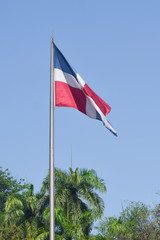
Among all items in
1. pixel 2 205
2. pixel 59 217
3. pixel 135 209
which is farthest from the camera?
pixel 2 205

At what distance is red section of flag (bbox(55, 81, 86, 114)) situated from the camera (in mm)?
16406

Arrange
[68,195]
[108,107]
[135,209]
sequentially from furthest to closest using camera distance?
[135,209], [68,195], [108,107]

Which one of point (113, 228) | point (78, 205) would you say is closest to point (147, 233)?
point (113, 228)

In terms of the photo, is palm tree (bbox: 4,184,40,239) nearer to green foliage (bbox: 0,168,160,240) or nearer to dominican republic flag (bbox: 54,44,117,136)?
green foliage (bbox: 0,168,160,240)

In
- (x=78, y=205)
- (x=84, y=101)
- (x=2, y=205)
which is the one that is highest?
(x=2, y=205)

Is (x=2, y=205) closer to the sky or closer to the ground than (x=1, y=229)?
closer to the sky

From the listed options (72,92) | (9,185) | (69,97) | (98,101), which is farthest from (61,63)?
(9,185)

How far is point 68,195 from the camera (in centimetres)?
4066

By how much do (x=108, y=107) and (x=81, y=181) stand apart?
24.6m

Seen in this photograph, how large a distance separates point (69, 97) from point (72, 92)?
0.32 m

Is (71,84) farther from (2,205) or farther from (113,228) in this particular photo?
(2,205)

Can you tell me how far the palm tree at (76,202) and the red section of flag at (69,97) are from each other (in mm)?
21828

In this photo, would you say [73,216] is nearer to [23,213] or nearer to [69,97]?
[23,213]

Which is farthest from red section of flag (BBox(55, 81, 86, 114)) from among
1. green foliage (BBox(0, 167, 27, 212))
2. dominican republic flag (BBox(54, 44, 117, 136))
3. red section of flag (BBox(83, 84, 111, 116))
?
green foliage (BBox(0, 167, 27, 212))
